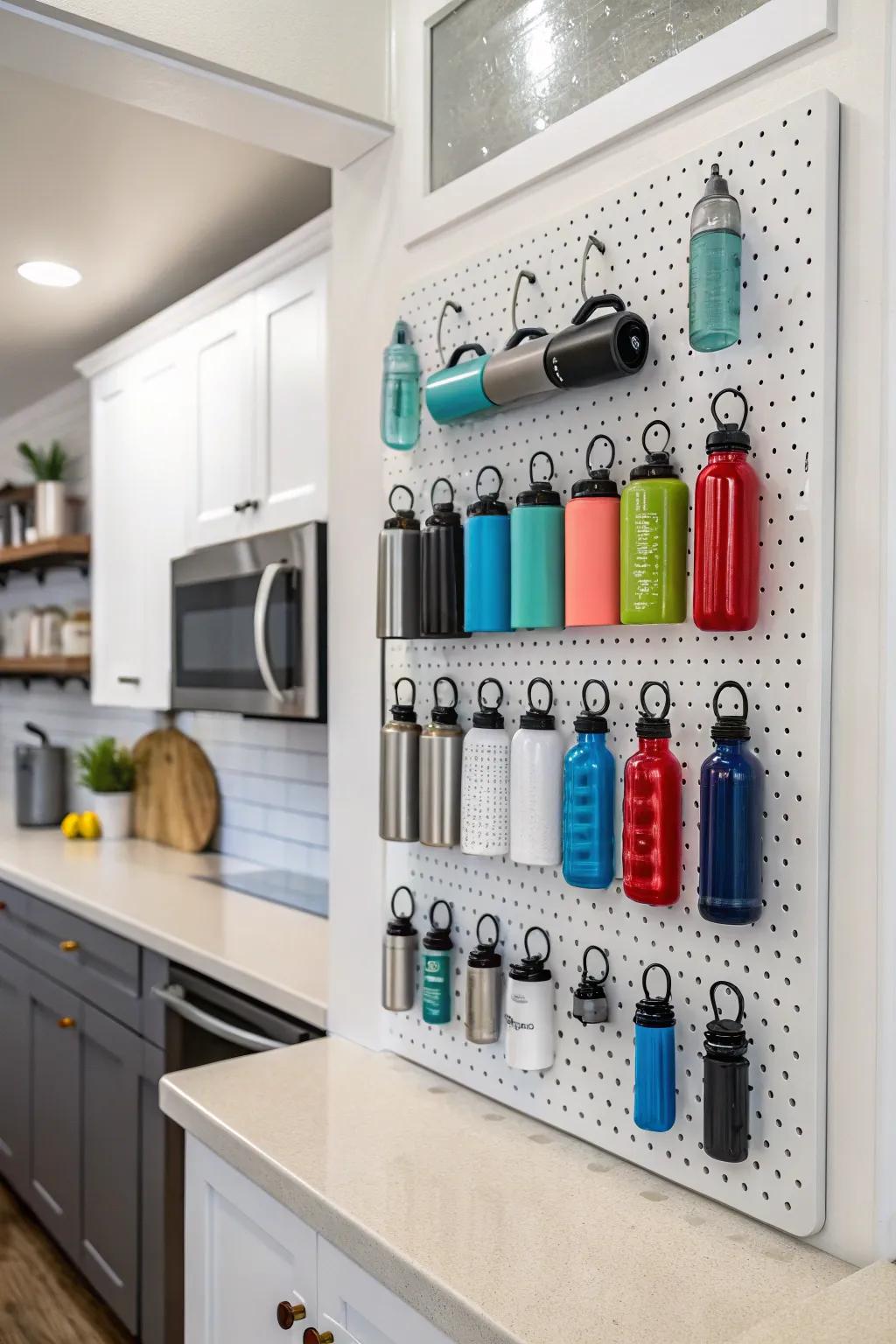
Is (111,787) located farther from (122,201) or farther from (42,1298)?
(122,201)

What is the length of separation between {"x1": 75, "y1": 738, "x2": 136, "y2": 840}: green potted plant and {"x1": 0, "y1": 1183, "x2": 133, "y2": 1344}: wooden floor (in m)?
1.20

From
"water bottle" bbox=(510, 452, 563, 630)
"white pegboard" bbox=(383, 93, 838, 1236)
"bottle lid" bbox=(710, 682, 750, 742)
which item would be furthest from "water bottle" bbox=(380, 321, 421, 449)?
"bottle lid" bbox=(710, 682, 750, 742)

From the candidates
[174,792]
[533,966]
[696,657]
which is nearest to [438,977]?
[533,966]

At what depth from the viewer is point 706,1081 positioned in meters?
1.14

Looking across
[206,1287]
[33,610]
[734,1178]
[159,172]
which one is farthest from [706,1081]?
[33,610]

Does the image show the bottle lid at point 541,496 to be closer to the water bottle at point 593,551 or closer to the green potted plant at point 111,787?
the water bottle at point 593,551

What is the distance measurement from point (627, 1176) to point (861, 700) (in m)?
0.62

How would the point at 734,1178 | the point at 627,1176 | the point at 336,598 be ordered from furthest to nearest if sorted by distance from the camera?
1. the point at 336,598
2. the point at 627,1176
3. the point at 734,1178

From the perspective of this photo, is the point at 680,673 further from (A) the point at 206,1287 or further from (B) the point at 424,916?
(A) the point at 206,1287

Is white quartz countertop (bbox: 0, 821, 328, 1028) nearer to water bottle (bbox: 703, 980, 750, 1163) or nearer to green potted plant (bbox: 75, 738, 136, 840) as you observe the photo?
green potted plant (bbox: 75, 738, 136, 840)

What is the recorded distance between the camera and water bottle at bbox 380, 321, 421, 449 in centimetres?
160

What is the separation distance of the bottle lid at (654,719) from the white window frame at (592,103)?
65cm

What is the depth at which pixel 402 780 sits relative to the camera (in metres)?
1.56

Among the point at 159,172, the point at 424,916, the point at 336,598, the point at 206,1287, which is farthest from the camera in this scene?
the point at 159,172
